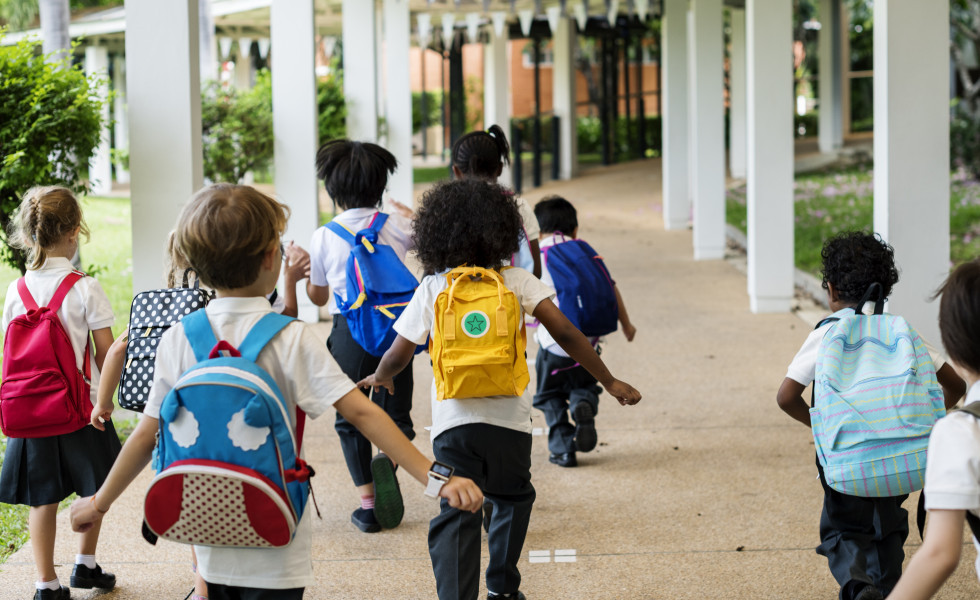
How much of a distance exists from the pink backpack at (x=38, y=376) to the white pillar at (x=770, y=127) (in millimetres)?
7220

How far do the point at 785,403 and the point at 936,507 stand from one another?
1217 millimetres

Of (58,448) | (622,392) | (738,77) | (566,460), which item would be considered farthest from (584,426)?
(738,77)

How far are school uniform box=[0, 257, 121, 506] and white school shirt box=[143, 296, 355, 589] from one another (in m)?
1.23

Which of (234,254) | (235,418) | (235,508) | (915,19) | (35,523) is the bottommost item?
(35,523)

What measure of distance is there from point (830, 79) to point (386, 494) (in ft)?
77.9

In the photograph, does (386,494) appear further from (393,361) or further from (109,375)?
(109,375)

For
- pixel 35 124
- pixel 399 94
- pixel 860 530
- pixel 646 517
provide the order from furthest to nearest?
pixel 399 94, pixel 35 124, pixel 646 517, pixel 860 530

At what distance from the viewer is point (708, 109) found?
12867 millimetres

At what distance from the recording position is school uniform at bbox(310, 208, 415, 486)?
4.32 m

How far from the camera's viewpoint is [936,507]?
2.10m

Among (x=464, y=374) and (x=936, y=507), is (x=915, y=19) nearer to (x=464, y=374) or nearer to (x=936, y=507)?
(x=464, y=374)

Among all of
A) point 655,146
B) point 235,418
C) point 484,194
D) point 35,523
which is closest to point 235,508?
point 235,418

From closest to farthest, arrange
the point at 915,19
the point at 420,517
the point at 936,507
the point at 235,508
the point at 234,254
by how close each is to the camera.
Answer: the point at 936,507, the point at 235,508, the point at 234,254, the point at 420,517, the point at 915,19

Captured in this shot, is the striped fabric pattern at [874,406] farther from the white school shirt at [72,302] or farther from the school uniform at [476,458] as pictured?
the white school shirt at [72,302]
